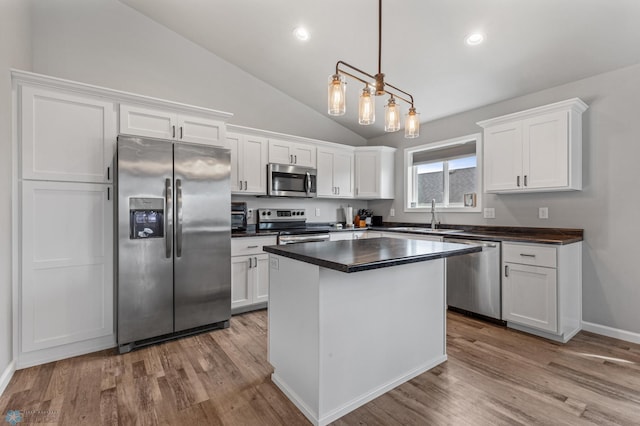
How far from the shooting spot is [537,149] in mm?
2979

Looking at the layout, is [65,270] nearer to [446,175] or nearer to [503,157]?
[503,157]

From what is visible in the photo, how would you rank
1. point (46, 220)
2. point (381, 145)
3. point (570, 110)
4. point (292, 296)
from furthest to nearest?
point (381, 145)
point (570, 110)
point (46, 220)
point (292, 296)

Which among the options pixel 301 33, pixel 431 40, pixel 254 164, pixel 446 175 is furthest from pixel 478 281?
pixel 301 33

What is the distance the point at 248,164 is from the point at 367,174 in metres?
1.94

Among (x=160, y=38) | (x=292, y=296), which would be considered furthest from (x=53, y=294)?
(x=160, y=38)

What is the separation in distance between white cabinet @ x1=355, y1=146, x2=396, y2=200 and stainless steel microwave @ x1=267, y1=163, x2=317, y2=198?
88cm

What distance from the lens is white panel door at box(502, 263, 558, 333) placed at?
2705mm

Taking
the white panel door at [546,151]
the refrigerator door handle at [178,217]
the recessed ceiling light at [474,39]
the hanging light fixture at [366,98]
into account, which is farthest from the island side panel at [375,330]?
the recessed ceiling light at [474,39]

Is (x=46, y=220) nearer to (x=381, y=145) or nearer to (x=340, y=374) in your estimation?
(x=340, y=374)

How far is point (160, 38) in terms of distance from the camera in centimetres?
351

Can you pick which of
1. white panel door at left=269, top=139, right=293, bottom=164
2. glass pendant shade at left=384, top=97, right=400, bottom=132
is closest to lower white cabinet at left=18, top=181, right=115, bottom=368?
white panel door at left=269, top=139, right=293, bottom=164

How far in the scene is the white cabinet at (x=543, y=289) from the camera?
8.81 feet

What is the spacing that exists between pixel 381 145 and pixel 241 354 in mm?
3921

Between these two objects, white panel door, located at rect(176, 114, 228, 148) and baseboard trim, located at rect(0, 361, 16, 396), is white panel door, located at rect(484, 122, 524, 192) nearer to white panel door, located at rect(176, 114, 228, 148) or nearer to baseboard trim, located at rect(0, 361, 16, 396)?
white panel door, located at rect(176, 114, 228, 148)
